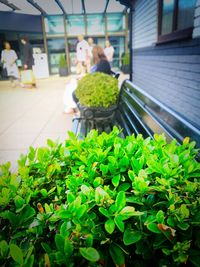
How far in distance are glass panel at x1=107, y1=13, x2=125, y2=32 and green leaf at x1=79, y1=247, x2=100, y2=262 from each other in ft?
66.8

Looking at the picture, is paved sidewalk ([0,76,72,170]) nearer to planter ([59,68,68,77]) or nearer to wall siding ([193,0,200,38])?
wall siding ([193,0,200,38])

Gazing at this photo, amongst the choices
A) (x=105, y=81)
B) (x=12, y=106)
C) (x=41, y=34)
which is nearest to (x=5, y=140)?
(x=105, y=81)

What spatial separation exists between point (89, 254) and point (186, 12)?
207 inches

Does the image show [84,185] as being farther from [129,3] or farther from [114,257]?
[129,3]

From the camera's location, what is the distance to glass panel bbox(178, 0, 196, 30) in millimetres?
4454

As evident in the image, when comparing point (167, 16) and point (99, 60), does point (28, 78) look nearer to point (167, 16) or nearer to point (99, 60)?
point (99, 60)

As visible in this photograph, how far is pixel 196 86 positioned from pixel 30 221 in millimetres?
3994

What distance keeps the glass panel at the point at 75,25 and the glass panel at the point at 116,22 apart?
2230mm

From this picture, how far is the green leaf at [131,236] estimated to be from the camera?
0.73 meters

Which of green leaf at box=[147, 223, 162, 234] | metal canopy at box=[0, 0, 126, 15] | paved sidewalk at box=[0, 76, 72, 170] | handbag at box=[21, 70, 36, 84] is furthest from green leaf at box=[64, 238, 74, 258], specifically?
handbag at box=[21, 70, 36, 84]

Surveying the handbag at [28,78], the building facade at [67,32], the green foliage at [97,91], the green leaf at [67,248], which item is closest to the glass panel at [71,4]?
the handbag at [28,78]

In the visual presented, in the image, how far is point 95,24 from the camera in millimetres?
18844

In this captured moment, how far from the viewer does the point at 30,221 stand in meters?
0.82

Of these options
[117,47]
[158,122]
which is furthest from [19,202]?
[117,47]
